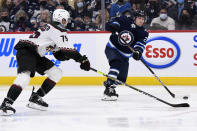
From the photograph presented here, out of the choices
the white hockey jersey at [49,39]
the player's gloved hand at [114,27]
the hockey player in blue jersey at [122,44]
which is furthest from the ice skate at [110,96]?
the white hockey jersey at [49,39]

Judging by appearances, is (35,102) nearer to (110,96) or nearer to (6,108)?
(6,108)

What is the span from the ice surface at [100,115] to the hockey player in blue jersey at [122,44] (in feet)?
0.67

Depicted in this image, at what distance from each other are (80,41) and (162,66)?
121cm

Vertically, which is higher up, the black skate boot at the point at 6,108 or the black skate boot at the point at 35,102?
the black skate boot at the point at 6,108

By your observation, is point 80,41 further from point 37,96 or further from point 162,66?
point 37,96

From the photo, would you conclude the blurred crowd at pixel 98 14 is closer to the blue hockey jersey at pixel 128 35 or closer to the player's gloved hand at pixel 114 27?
the blue hockey jersey at pixel 128 35

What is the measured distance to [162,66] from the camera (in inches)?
264

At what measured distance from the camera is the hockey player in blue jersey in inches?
207

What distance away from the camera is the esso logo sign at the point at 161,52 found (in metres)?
6.71

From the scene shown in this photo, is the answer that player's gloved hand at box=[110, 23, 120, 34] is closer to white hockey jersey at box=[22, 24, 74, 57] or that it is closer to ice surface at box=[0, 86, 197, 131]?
ice surface at box=[0, 86, 197, 131]

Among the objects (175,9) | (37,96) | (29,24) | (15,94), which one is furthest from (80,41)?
(15,94)

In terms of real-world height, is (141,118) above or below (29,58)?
below

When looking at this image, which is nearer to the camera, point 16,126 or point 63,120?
point 16,126

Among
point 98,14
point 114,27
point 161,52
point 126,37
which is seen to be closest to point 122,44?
point 126,37
